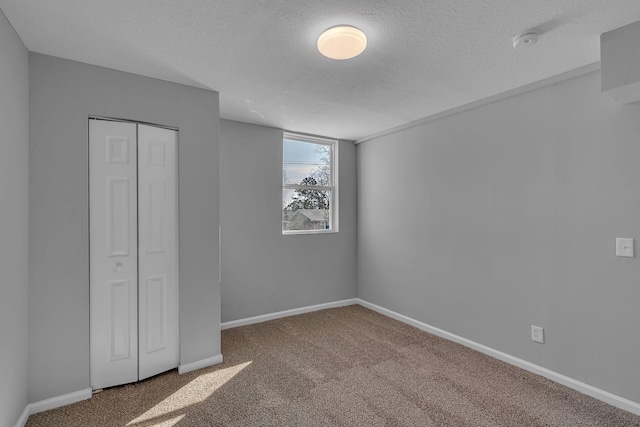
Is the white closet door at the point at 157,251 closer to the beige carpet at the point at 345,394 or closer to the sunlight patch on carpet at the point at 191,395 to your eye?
the beige carpet at the point at 345,394

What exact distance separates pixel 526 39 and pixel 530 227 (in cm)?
153

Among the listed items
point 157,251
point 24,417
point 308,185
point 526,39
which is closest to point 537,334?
point 526,39

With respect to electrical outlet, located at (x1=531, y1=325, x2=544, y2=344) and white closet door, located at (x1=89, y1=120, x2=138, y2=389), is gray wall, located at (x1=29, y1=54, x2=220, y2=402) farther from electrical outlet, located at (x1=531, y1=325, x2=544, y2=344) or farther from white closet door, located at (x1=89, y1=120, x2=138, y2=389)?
electrical outlet, located at (x1=531, y1=325, x2=544, y2=344)

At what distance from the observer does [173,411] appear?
2188 millimetres

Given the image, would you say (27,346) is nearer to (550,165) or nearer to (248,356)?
(248,356)

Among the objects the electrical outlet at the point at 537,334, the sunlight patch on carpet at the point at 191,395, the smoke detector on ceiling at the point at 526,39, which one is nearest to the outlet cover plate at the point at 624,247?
the electrical outlet at the point at 537,334

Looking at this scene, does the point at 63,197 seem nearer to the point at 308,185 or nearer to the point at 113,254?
the point at 113,254

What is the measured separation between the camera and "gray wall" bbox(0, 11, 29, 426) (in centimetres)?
177

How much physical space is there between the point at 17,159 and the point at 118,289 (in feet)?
3.49

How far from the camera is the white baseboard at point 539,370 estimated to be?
7.35 feet

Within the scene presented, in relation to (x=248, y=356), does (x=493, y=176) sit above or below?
above

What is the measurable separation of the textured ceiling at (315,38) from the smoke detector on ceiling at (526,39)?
0.04m

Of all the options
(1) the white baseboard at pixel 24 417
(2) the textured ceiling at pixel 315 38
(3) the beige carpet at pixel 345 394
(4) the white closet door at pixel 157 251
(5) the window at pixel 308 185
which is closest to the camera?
(2) the textured ceiling at pixel 315 38

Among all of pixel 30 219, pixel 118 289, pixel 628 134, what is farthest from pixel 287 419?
pixel 628 134
